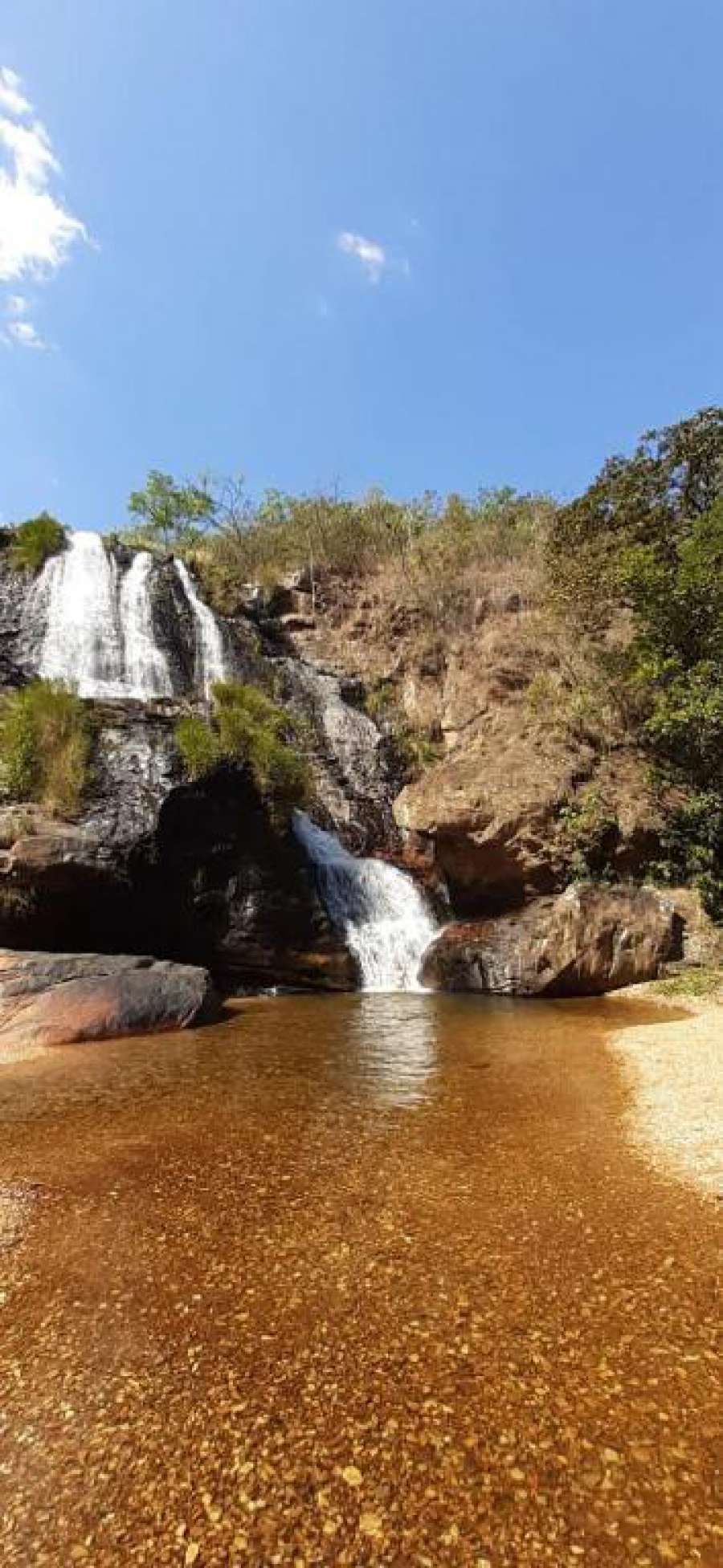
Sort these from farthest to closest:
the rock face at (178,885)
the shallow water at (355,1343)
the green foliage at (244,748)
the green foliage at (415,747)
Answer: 1. the green foliage at (415,747)
2. the green foliage at (244,748)
3. the rock face at (178,885)
4. the shallow water at (355,1343)

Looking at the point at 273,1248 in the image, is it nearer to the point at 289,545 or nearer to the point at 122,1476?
the point at 122,1476

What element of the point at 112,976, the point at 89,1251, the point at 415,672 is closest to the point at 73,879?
the point at 112,976

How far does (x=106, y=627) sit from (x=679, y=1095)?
20105 mm

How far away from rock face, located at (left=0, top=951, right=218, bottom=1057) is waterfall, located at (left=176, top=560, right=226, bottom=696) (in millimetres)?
12457

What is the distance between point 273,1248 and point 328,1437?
1400 mm

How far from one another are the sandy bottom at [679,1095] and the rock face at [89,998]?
604 centimetres

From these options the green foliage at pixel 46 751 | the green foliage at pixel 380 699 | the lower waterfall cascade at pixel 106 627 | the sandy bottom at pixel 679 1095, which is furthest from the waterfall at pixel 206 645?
the sandy bottom at pixel 679 1095

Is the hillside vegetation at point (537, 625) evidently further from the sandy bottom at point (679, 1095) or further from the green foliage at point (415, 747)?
the sandy bottom at point (679, 1095)

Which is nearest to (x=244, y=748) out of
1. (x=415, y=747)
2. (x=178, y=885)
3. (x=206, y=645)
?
(x=178, y=885)

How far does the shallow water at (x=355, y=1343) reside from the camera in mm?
2176

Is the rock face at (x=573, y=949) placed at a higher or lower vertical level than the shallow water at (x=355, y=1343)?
higher

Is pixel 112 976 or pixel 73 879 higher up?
pixel 73 879

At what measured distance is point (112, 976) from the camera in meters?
10.2

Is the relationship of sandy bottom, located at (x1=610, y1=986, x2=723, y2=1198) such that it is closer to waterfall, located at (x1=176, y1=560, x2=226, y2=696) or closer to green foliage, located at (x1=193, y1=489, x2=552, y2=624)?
waterfall, located at (x1=176, y1=560, x2=226, y2=696)
